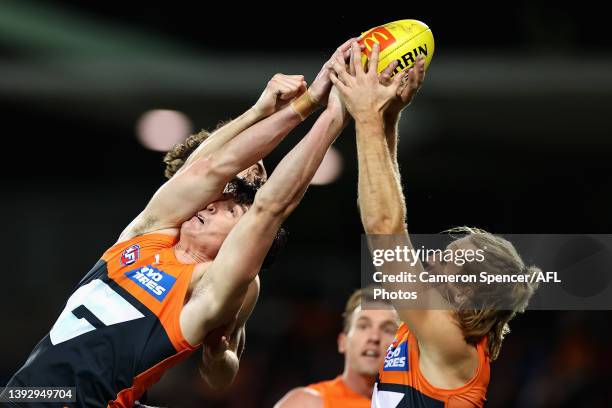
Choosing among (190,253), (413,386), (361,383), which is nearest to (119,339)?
(190,253)

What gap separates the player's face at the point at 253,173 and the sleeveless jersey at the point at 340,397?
7.32 ft

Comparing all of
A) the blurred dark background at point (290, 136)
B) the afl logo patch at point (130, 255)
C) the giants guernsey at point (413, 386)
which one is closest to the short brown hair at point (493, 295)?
the giants guernsey at point (413, 386)

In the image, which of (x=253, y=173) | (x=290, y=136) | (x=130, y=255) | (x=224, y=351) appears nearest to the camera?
(x=130, y=255)

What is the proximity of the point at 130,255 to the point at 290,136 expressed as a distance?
7303 millimetres

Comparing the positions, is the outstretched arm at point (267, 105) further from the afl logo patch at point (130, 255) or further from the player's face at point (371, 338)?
the player's face at point (371, 338)

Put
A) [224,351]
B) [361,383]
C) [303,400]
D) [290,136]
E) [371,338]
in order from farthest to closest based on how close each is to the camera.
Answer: [290,136], [303,400], [361,383], [371,338], [224,351]

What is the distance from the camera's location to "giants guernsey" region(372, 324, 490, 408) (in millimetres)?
4094

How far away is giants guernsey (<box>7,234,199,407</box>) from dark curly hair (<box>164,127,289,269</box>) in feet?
1.62

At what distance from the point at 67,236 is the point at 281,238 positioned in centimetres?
924

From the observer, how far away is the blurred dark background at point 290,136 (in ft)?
37.4

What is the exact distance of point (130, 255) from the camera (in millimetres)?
4289

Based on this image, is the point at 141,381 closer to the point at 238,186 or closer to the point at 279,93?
the point at 238,186

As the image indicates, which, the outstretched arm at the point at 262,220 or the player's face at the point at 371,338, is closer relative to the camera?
the outstretched arm at the point at 262,220

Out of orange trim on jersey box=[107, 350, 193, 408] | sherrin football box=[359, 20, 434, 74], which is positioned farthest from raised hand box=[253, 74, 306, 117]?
orange trim on jersey box=[107, 350, 193, 408]
